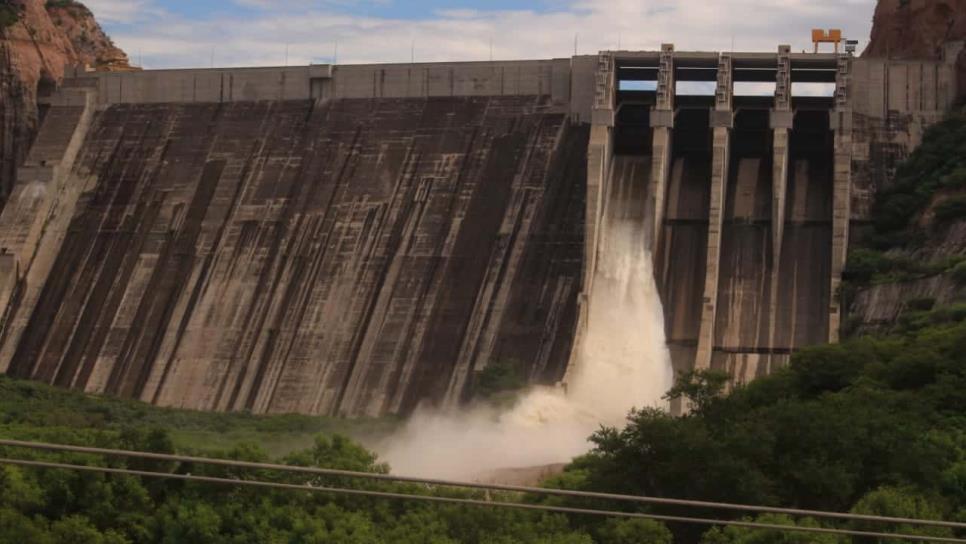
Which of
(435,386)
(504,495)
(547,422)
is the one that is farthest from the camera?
(435,386)

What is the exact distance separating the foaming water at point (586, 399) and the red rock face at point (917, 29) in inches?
615

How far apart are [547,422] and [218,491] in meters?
19.8

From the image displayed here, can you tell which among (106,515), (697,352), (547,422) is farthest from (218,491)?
(697,352)

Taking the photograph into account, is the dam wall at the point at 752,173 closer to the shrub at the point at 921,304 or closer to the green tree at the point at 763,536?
the shrub at the point at 921,304

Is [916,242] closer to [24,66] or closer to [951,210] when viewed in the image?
[951,210]

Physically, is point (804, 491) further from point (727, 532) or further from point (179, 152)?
point (179, 152)

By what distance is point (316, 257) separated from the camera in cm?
8169

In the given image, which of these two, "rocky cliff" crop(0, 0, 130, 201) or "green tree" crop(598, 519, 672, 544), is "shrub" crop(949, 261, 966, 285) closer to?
"green tree" crop(598, 519, 672, 544)

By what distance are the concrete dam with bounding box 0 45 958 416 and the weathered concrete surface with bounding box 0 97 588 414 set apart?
Answer: 0.33 feet

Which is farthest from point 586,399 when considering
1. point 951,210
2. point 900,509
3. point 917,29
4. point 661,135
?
point 900,509

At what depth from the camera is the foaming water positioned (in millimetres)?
66750

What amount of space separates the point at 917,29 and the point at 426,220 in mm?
22201

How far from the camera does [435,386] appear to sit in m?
75.1

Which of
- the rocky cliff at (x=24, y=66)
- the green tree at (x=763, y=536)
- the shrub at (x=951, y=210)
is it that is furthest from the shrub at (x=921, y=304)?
the rocky cliff at (x=24, y=66)
